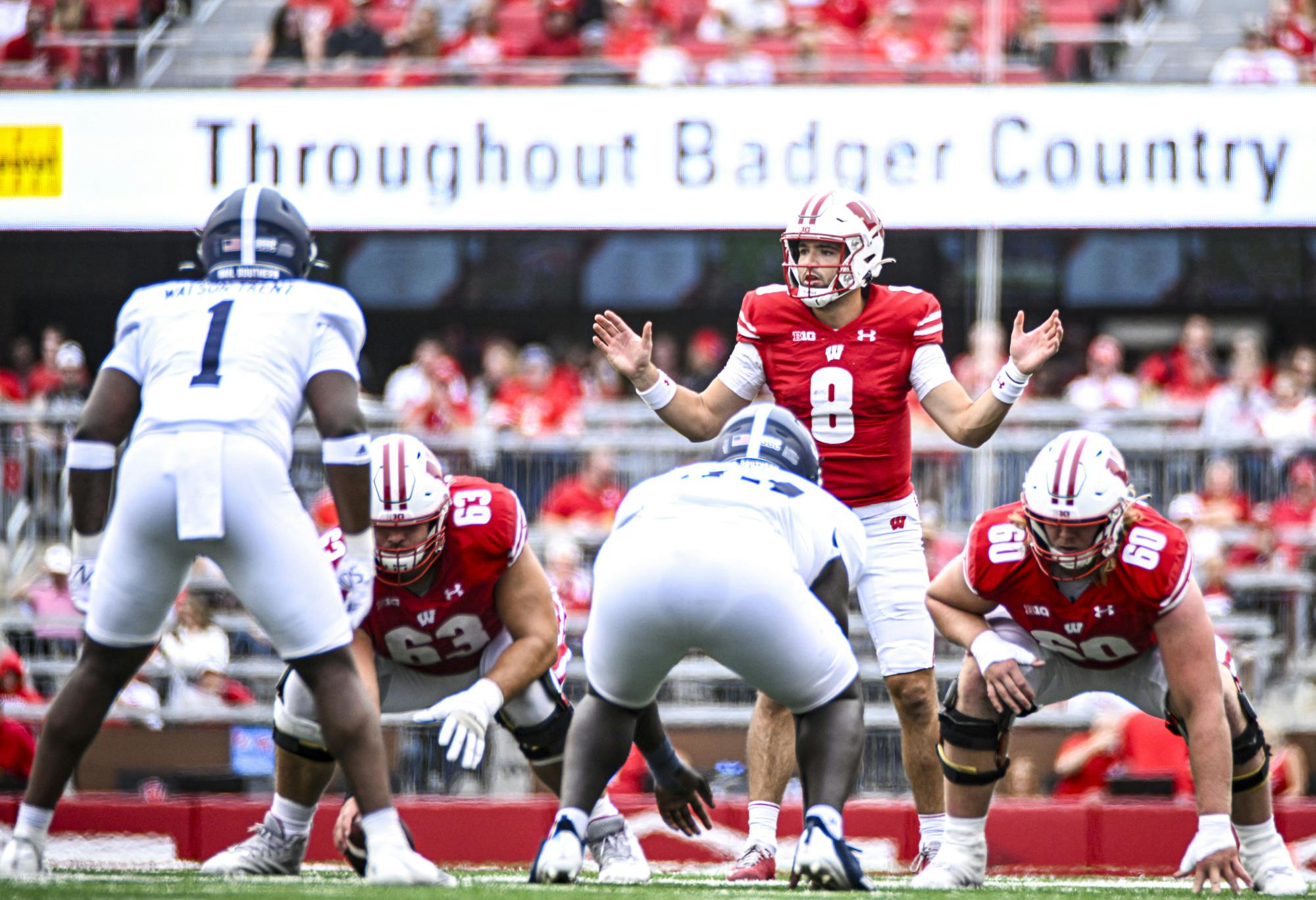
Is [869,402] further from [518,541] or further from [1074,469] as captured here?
[518,541]

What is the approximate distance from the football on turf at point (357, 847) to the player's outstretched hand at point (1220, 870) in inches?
97.9

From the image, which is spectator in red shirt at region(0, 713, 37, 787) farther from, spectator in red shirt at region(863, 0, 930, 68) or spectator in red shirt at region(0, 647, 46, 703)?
spectator in red shirt at region(863, 0, 930, 68)

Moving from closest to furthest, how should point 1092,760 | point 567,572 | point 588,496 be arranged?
1. point 1092,760
2. point 567,572
3. point 588,496

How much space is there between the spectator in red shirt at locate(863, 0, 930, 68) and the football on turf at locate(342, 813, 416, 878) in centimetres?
928

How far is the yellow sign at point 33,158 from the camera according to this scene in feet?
45.6

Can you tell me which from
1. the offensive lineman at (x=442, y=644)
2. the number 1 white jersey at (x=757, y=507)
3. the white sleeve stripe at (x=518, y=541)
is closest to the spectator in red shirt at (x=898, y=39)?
the white sleeve stripe at (x=518, y=541)

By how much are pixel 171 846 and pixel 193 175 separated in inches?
258

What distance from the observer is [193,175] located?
13609 millimetres

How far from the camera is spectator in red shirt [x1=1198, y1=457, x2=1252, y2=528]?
1127cm

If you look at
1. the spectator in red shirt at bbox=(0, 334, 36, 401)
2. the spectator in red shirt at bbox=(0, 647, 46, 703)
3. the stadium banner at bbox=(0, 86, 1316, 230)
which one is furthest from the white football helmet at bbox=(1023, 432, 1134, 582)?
the spectator in red shirt at bbox=(0, 334, 36, 401)

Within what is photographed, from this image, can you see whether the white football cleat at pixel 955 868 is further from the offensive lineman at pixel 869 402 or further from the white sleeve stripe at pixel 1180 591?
the white sleeve stripe at pixel 1180 591

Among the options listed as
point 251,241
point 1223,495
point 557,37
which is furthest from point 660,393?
point 557,37

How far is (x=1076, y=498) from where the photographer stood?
Result: 17.8 ft

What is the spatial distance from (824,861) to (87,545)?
2373 millimetres
